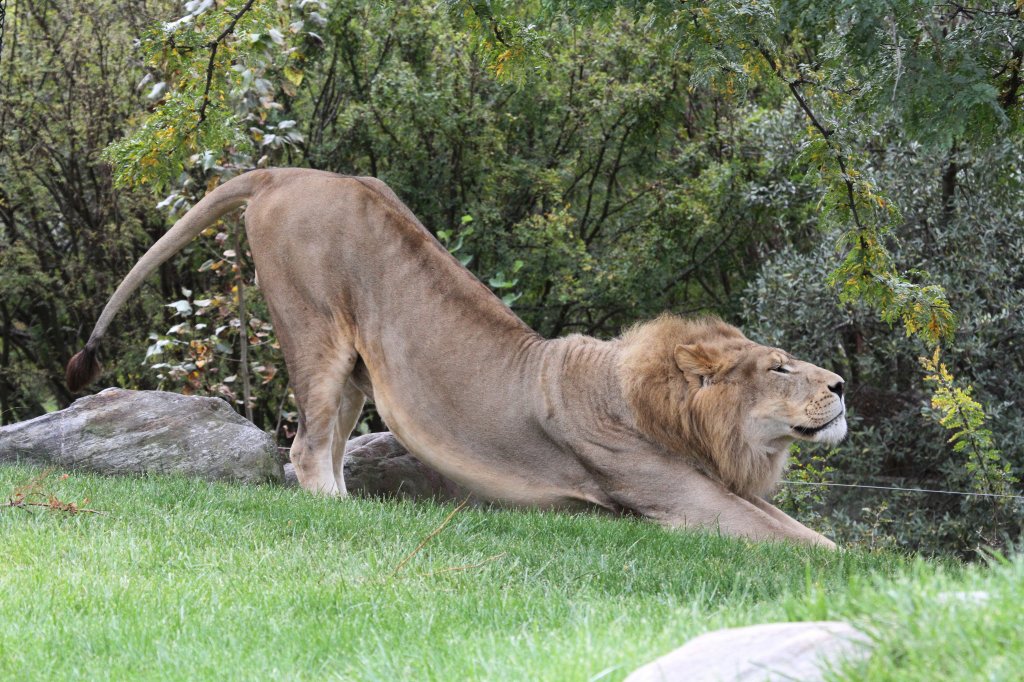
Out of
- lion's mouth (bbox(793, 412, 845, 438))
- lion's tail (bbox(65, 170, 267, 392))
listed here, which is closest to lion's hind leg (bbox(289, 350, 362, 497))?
lion's tail (bbox(65, 170, 267, 392))

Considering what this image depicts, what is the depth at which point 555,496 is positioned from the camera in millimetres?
7281

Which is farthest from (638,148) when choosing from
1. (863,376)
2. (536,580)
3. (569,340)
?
(536,580)

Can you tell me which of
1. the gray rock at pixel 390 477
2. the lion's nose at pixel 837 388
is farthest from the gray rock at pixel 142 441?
the lion's nose at pixel 837 388

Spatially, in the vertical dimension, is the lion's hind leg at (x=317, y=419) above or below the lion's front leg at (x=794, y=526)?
above

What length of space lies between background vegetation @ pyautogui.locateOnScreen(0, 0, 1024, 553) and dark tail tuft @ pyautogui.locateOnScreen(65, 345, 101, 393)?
1.22 m

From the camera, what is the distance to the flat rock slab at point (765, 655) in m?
2.60

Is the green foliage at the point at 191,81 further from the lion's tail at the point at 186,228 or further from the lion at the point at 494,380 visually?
the lion at the point at 494,380

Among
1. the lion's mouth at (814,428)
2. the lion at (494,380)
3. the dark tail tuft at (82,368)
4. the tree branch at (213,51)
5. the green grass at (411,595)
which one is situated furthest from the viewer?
the dark tail tuft at (82,368)

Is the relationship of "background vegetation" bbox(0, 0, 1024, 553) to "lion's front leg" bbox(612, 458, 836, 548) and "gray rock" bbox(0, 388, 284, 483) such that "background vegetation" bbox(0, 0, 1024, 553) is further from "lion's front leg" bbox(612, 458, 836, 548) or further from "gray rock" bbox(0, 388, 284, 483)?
"lion's front leg" bbox(612, 458, 836, 548)

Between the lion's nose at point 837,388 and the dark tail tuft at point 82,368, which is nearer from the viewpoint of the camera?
the lion's nose at point 837,388

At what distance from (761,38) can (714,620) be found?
11.2ft

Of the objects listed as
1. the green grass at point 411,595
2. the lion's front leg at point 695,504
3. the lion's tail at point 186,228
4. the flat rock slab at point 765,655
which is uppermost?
the lion's tail at point 186,228

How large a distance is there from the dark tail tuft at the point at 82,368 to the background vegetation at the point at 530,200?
122cm

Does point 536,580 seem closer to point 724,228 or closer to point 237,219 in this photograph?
point 237,219
